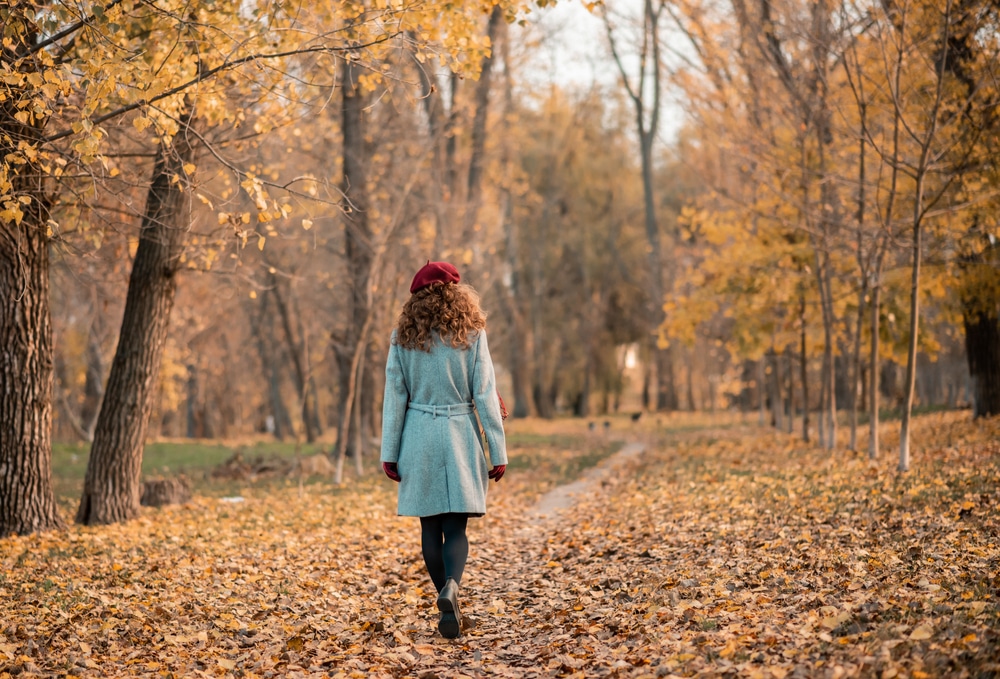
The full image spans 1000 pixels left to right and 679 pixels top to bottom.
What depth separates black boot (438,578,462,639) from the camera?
16.2 feet

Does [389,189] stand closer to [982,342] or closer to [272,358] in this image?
[982,342]

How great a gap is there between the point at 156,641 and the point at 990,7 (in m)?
11.5

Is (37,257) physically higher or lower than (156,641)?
higher

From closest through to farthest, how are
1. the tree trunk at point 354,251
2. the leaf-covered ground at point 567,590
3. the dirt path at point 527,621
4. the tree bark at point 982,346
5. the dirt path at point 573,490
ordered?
the leaf-covered ground at point 567,590 → the dirt path at point 527,621 → the dirt path at point 573,490 → the tree trunk at point 354,251 → the tree bark at point 982,346

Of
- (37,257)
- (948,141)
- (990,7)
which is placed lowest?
(37,257)

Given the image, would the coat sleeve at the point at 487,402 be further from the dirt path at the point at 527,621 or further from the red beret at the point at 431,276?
the dirt path at the point at 527,621

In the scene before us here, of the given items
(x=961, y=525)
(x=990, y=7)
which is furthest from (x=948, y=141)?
(x=961, y=525)

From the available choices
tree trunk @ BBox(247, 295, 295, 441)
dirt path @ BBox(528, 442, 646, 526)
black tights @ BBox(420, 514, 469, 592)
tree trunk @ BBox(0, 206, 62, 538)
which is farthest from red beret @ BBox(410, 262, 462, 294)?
tree trunk @ BBox(247, 295, 295, 441)

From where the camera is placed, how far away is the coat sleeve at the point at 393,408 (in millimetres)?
5219

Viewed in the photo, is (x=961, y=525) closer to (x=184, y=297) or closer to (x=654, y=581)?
(x=654, y=581)

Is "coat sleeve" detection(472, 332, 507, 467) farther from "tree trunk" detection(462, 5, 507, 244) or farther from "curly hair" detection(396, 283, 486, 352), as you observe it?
"tree trunk" detection(462, 5, 507, 244)

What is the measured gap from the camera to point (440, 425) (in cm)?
521

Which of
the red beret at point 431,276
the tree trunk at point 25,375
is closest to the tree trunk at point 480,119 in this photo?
the tree trunk at point 25,375

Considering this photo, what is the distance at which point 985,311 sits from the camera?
15.2 m
